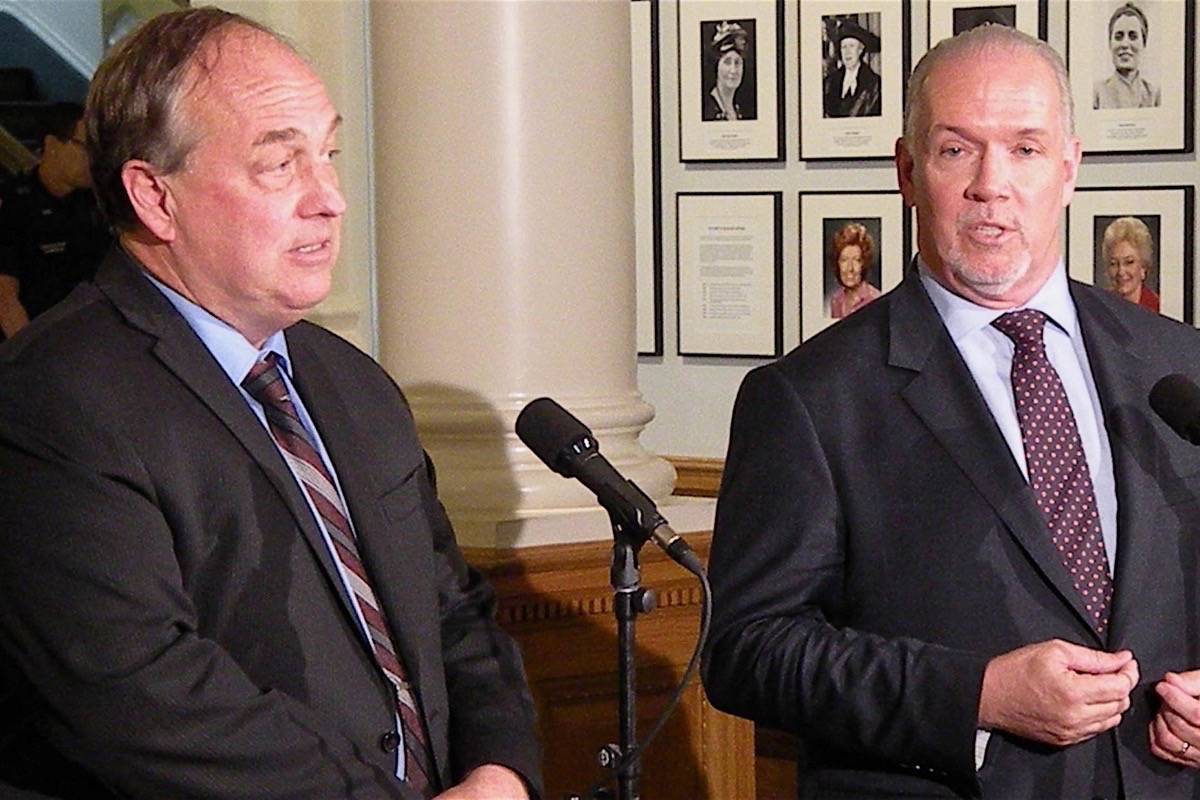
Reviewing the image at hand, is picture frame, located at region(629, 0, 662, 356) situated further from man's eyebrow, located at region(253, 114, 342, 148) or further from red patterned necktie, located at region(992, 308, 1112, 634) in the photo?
man's eyebrow, located at region(253, 114, 342, 148)

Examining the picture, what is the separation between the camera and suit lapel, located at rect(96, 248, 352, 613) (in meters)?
2.22

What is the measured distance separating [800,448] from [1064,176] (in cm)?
50

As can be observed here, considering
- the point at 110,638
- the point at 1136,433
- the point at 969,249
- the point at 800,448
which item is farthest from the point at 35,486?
the point at 1136,433

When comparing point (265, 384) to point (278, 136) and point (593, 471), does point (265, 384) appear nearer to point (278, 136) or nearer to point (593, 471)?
point (278, 136)

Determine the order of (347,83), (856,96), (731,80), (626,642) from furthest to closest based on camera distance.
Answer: (731,80)
(856,96)
(347,83)
(626,642)

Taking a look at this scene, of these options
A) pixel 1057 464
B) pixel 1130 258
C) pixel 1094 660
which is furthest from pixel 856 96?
pixel 1094 660

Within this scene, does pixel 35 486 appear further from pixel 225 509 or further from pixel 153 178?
pixel 153 178

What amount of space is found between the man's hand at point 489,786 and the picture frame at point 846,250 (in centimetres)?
382

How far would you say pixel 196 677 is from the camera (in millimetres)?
2053

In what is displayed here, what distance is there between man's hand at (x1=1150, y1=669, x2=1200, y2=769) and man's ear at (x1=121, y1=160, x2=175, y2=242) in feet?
4.27

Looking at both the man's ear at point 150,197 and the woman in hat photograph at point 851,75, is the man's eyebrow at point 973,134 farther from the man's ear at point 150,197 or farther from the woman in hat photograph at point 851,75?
the woman in hat photograph at point 851,75

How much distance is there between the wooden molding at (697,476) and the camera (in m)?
6.33

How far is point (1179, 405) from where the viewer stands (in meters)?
2.30

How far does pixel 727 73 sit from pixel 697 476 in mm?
1295
